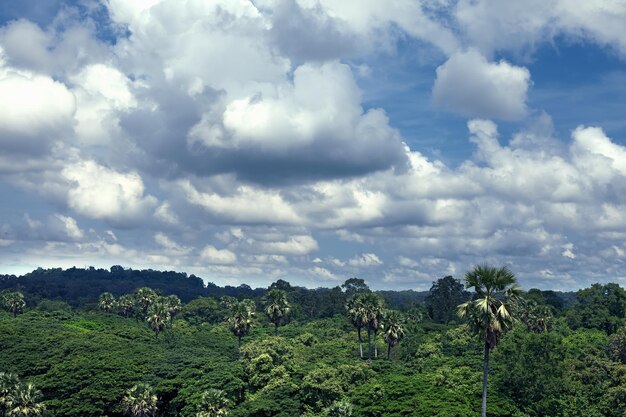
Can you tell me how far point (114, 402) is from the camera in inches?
4035

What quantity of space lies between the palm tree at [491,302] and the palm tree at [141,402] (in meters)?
57.3

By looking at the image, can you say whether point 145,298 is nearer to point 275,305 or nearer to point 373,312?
point 275,305

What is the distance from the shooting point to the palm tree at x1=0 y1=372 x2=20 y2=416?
8456cm

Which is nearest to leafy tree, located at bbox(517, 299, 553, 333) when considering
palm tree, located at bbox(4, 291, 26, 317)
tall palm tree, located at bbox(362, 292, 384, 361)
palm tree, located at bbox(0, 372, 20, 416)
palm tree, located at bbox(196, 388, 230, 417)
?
tall palm tree, located at bbox(362, 292, 384, 361)

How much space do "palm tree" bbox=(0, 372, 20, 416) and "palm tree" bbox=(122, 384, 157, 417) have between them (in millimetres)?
17057

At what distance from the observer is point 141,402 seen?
94062 millimetres

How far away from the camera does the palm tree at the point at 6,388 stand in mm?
84562

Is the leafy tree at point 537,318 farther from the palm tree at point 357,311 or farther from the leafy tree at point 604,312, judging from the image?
the palm tree at point 357,311

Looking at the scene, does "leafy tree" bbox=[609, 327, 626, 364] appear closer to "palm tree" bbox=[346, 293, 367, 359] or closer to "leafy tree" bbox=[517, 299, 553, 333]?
"leafy tree" bbox=[517, 299, 553, 333]

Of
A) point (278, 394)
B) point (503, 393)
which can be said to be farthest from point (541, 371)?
point (278, 394)

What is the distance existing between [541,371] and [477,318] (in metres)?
33.5

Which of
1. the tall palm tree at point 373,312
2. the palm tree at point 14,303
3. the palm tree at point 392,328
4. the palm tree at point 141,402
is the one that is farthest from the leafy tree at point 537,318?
the palm tree at point 14,303

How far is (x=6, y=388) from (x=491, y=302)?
68669 millimetres

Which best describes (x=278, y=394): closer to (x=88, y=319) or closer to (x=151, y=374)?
(x=151, y=374)
